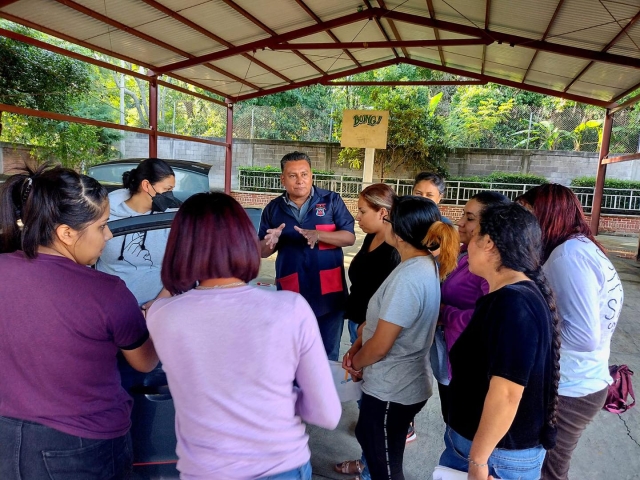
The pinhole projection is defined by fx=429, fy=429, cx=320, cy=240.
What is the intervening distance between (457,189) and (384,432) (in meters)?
13.1

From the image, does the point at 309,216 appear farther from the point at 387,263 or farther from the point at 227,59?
the point at 227,59

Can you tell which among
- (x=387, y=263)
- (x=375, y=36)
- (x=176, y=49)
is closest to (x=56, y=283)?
(x=387, y=263)

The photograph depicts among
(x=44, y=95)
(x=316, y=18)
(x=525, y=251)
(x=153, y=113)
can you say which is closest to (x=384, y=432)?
(x=525, y=251)

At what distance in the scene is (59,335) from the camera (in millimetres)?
1094

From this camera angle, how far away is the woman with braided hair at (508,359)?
114 cm

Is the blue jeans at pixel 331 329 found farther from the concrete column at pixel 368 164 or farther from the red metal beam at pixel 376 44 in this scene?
the concrete column at pixel 368 164

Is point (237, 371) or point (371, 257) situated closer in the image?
point (237, 371)

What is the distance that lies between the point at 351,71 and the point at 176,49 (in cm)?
436

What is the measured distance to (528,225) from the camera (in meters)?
1.24

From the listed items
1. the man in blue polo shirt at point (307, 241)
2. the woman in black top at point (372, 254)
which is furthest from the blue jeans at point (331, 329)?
the woman in black top at point (372, 254)

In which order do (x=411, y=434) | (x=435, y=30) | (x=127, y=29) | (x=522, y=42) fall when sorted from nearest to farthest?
(x=411, y=434) → (x=127, y=29) → (x=522, y=42) → (x=435, y=30)

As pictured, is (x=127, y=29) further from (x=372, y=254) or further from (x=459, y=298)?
(x=459, y=298)

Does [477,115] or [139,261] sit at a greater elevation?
[477,115]

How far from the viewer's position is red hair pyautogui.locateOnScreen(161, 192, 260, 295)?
101 cm
